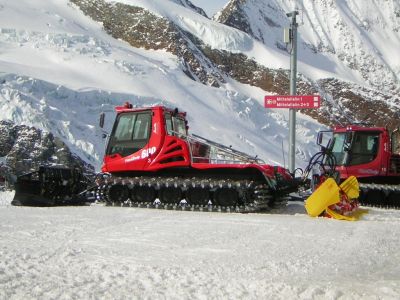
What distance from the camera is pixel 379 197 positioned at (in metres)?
13.4

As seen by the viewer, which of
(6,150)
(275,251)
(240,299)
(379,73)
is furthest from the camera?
(379,73)

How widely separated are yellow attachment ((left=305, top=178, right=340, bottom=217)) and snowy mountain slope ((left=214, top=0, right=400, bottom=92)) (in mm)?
64261

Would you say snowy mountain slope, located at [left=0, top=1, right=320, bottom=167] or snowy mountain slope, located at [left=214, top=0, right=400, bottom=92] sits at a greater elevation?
snowy mountain slope, located at [left=214, top=0, right=400, bottom=92]

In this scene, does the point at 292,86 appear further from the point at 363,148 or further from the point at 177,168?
the point at 177,168

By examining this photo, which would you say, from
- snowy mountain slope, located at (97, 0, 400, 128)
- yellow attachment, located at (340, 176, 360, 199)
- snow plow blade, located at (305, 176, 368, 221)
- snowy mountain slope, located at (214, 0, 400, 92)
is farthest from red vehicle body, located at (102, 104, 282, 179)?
snowy mountain slope, located at (214, 0, 400, 92)

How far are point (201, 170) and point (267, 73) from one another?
47.8 metres

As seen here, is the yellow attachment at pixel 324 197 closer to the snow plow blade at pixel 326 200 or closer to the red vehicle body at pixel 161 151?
the snow plow blade at pixel 326 200

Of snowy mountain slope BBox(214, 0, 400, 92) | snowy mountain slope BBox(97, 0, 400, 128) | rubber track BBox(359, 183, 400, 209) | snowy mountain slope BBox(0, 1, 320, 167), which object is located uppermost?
snowy mountain slope BBox(214, 0, 400, 92)

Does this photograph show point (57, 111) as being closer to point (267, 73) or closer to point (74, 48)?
point (74, 48)

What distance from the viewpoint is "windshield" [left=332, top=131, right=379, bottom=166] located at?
13523 mm

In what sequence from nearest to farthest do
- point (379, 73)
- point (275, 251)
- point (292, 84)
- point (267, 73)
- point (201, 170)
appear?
point (275, 251) → point (201, 170) → point (292, 84) → point (267, 73) → point (379, 73)

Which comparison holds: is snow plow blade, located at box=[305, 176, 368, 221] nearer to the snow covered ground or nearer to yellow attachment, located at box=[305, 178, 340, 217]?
yellow attachment, located at box=[305, 178, 340, 217]

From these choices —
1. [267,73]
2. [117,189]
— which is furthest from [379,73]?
[117,189]

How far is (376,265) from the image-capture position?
5.30 meters
